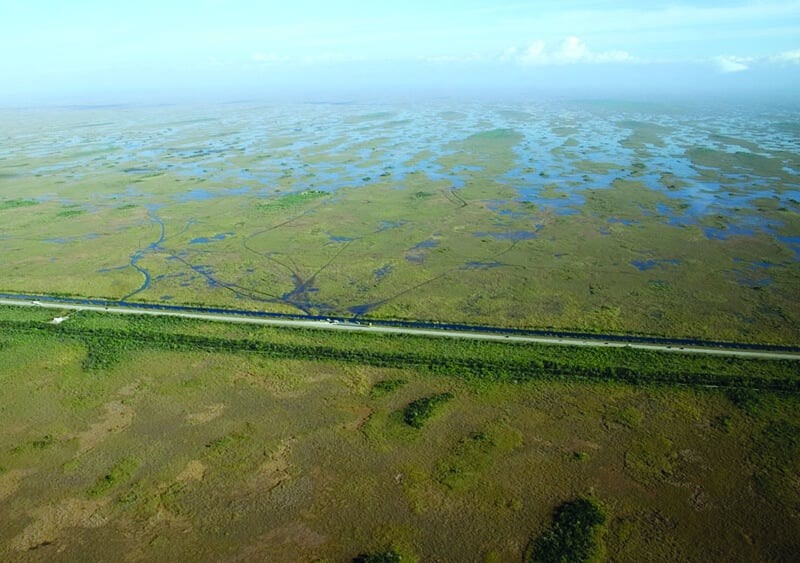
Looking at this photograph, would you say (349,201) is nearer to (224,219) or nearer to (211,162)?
(224,219)

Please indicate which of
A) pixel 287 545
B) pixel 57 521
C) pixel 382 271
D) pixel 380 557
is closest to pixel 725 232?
pixel 382 271

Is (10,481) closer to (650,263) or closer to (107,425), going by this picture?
(107,425)

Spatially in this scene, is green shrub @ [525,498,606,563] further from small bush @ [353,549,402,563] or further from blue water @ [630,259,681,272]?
blue water @ [630,259,681,272]

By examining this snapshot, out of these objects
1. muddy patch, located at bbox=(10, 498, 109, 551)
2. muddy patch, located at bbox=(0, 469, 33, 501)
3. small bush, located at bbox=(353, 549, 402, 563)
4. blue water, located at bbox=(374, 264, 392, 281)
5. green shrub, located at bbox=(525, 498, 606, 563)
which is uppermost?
blue water, located at bbox=(374, 264, 392, 281)

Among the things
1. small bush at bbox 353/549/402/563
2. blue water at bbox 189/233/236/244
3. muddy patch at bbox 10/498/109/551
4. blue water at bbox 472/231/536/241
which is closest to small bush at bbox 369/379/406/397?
small bush at bbox 353/549/402/563

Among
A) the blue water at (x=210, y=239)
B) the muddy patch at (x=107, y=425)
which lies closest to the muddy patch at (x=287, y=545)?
the muddy patch at (x=107, y=425)

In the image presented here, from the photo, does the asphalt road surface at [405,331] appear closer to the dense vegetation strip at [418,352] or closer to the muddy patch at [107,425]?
the dense vegetation strip at [418,352]
